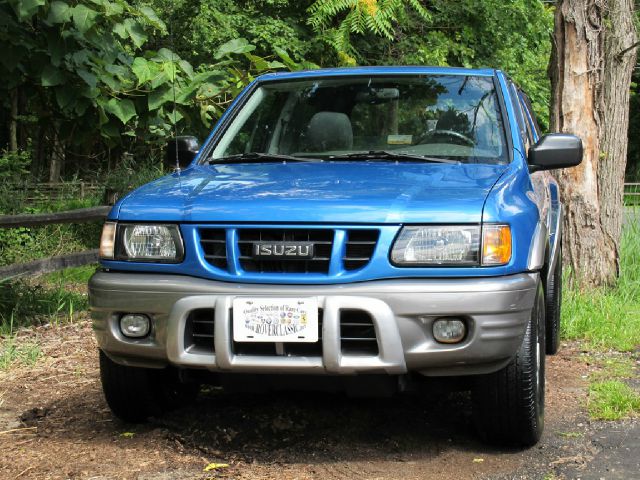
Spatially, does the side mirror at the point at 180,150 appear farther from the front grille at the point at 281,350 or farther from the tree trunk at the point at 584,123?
the tree trunk at the point at 584,123

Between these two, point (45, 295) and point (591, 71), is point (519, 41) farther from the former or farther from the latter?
point (45, 295)

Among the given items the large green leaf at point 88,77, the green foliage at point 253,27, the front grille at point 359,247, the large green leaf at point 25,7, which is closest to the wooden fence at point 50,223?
the large green leaf at point 88,77

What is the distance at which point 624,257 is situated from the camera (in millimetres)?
9055

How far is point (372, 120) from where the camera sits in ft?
16.3

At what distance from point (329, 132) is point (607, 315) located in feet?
10.2

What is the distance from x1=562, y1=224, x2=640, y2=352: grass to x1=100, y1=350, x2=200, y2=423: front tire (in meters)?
3.13

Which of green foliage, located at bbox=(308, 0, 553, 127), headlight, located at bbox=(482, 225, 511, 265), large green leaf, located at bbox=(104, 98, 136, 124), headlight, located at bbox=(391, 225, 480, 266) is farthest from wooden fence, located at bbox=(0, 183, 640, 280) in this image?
green foliage, located at bbox=(308, 0, 553, 127)

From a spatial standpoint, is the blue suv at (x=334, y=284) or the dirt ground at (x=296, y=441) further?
the dirt ground at (x=296, y=441)

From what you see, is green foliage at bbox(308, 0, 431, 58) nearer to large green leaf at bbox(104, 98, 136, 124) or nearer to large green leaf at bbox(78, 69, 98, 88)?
large green leaf at bbox(104, 98, 136, 124)

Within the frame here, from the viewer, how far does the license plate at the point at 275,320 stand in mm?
3566

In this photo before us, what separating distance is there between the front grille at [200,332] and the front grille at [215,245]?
203 millimetres

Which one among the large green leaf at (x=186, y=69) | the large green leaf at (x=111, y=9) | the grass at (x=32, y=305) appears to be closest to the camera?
the large green leaf at (x=111, y=9)

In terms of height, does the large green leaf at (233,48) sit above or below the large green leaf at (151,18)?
below

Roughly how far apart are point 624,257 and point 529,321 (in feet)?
18.5
